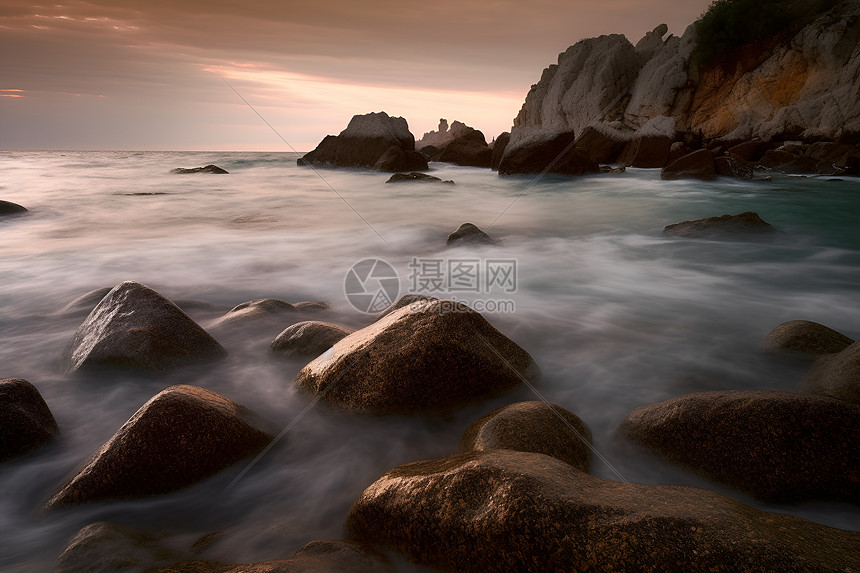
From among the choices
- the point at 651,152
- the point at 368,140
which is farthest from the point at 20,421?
the point at 368,140

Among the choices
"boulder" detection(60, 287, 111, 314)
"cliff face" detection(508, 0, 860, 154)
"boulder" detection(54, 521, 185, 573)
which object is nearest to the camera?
"boulder" detection(54, 521, 185, 573)

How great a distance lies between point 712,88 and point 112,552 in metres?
37.1

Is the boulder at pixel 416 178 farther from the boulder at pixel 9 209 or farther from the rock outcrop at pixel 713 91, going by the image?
the boulder at pixel 9 209

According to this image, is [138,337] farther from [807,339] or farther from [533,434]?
[807,339]

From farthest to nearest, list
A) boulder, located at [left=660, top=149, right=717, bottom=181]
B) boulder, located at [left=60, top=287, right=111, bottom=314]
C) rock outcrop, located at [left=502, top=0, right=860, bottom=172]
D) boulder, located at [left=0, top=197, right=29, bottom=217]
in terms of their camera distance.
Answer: rock outcrop, located at [left=502, top=0, right=860, bottom=172]
boulder, located at [left=660, top=149, right=717, bottom=181]
boulder, located at [left=0, top=197, right=29, bottom=217]
boulder, located at [left=60, top=287, right=111, bottom=314]

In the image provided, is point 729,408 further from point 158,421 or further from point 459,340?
point 158,421

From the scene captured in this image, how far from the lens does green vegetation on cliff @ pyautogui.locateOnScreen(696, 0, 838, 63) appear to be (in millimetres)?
28281

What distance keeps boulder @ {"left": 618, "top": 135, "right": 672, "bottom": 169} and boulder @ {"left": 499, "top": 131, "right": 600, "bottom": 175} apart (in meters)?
4.40

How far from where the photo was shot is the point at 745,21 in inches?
1168

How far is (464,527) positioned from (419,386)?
138 centimetres

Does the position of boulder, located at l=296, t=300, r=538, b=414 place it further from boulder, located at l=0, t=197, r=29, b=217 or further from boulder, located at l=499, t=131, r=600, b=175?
boulder, located at l=499, t=131, r=600, b=175

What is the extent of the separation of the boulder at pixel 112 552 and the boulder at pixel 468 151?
1030 inches

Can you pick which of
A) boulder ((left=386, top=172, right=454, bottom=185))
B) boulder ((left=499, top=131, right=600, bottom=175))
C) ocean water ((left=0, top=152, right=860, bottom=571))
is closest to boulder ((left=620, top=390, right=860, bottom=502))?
ocean water ((left=0, top=152, right=860, bottom=571))

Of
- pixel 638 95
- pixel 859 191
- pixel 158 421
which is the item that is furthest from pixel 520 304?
pixel 638 95
